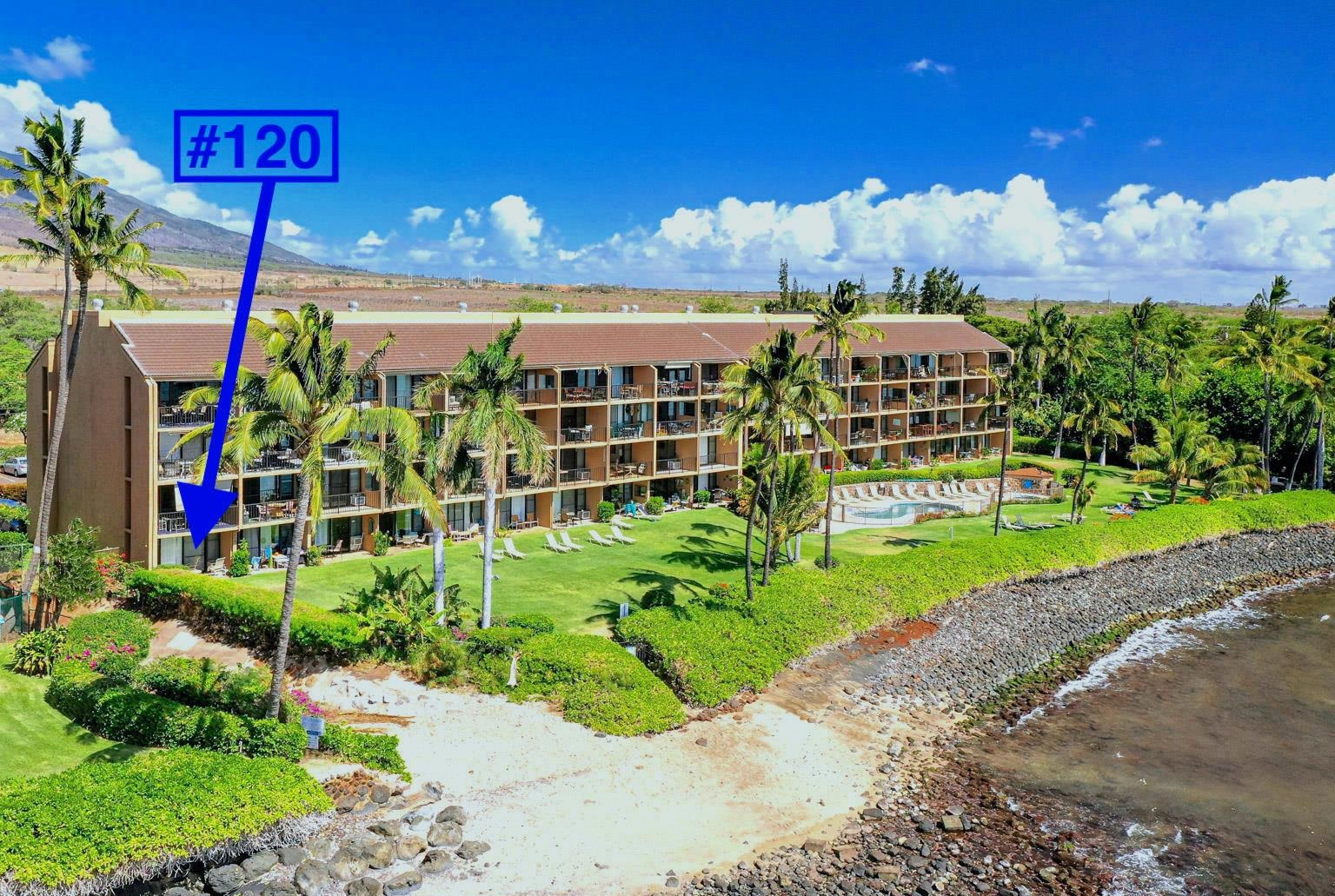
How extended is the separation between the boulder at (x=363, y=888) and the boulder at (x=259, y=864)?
1.96 meters

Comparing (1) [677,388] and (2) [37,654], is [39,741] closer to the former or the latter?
(2) [37,654]

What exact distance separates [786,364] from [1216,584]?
110ft

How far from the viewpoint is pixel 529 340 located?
58.6 m

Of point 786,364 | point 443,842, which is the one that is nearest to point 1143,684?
point 786,364

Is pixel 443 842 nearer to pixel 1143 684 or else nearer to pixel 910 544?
pixel 1143 684

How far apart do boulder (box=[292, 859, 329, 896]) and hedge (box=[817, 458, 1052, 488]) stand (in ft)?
158

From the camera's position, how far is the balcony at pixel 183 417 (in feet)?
144

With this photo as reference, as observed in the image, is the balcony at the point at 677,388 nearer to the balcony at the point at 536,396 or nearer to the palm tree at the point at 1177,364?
the balcony at the point at 536,396

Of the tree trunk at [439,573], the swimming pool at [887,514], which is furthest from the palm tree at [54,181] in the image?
the swimming pool at [887,514]

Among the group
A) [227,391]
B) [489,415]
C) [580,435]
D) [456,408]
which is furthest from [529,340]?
[227,391]

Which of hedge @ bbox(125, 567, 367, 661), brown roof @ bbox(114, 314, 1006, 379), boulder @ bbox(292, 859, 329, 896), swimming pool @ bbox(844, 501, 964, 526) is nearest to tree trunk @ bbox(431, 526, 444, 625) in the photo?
hedge @ bbox(125, 567, 367, 661)

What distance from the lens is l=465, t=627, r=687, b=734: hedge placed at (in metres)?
33.0

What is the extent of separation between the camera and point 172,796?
76.7 feet

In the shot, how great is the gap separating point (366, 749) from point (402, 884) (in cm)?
607
